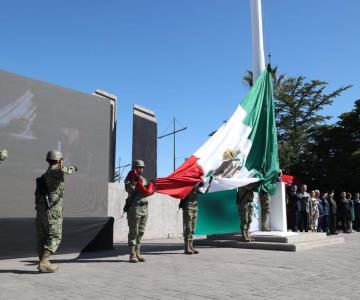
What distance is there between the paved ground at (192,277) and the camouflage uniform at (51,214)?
1.52 ft

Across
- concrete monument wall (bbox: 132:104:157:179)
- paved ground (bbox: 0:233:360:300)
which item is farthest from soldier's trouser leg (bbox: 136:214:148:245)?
concrete monument wall (bbox: 132:104:157:179)

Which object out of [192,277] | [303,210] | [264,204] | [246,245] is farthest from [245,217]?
[303,210]

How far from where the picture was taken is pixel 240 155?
10.2 metres

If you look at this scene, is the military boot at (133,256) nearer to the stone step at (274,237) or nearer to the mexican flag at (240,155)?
the mexican flag at (240,155)

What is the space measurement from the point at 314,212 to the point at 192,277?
428 inches

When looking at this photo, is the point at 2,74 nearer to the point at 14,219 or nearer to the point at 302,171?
the point at 14,219

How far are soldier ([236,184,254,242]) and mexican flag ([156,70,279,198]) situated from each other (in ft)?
1.19

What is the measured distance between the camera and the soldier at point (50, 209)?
21.4 ft

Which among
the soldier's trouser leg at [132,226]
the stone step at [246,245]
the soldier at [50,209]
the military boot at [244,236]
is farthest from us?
the military boot at [244,236]

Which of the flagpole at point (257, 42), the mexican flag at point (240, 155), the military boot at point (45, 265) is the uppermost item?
the flagpole at point (257, 42)

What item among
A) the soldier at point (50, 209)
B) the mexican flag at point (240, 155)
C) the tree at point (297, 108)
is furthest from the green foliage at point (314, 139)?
the soldier at point (50, 209)

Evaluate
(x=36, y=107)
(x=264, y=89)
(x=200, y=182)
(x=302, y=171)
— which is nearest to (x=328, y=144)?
(x=302, y=171)

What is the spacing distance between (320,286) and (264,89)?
22.5ft

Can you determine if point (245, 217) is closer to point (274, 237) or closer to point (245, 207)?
point (245, 207)
